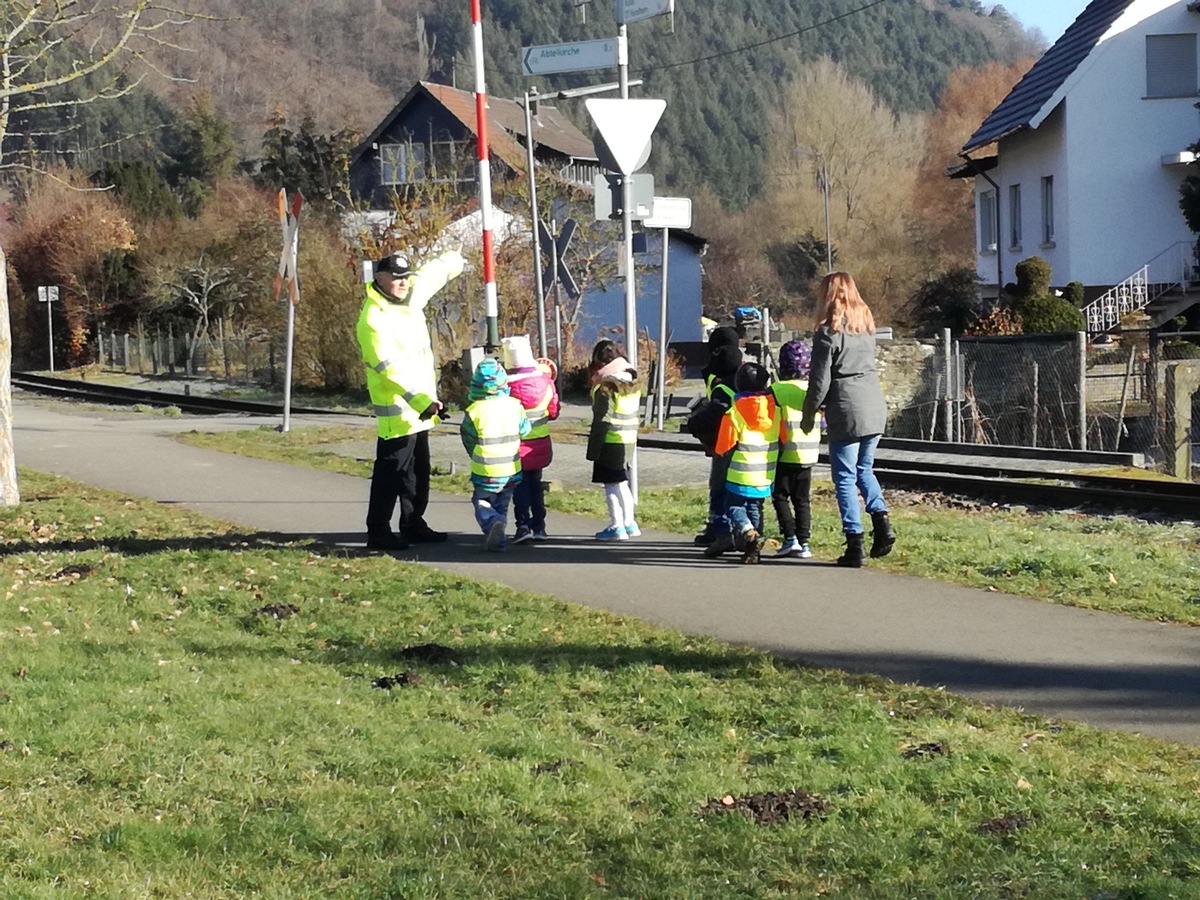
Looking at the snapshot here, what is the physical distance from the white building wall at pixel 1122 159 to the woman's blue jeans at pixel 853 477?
30119 millimetres

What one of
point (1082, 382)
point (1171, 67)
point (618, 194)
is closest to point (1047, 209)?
point (1171, 67)

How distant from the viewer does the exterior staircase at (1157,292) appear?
3562cm

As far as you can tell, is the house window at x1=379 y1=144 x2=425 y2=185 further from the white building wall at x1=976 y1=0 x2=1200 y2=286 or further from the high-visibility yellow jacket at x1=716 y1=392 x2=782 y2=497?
the high-visibility yellow jacket at x1=716 y1=392 x2=782 y2=497

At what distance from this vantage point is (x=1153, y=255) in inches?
1484

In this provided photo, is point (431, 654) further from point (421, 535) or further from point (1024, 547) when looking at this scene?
point (1024, 547)

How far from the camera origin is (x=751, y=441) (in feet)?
32.3

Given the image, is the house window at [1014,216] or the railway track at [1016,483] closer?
the railway track at [1016,483]

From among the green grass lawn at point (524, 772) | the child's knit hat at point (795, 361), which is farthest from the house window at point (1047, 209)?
the green grass lawn at point (524, 772)

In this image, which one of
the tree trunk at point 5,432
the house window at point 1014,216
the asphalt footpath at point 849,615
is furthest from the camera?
the house window at point 1014,216

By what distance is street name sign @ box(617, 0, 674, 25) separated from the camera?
12227 mm

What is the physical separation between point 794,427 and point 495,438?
2.10m

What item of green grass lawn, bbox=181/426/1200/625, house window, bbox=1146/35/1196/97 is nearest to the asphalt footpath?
green grass lawn, bbox=181/426/1200/625

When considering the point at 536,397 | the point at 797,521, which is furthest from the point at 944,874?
the point at 536,397

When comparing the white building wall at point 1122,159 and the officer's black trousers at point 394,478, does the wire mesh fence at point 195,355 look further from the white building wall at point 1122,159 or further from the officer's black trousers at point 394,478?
the officer's black trousers at point 394,478
